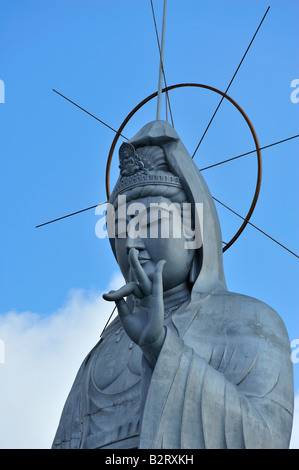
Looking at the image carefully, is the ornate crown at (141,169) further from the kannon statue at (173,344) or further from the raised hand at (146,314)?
the raised hand at (146,314)

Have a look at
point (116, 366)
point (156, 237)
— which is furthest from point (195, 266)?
point (116, 366)

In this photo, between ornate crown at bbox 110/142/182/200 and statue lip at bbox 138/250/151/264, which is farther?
ornate crown at bbox 110/142/182/200

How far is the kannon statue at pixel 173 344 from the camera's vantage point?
8.41 m

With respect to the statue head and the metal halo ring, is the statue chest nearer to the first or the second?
the statue head

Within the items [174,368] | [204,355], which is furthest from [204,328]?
[174,368]

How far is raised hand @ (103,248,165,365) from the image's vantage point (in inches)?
328

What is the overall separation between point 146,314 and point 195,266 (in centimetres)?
148

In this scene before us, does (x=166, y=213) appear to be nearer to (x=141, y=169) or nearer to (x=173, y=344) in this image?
(x=141, y=169)

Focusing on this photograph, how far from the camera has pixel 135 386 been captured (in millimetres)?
9555

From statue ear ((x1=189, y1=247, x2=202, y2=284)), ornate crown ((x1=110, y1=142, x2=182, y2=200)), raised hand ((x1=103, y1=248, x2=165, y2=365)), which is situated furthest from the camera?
ornate crown ((x1=110, y1=142, x2=182, y2=200))

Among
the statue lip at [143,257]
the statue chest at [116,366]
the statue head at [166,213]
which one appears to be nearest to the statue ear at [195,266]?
the statue head at [166,213]

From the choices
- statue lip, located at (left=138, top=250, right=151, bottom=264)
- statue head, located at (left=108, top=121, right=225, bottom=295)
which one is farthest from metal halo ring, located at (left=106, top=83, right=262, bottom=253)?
statue lip, located at (left=138, top=250, right=151, bottom=264)

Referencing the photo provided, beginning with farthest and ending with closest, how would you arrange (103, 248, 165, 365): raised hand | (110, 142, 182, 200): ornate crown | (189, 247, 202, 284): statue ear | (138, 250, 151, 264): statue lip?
(110, 142, 182, 200): ornate crown, (189, 247, 202, 284): statue ear, (138, 250, 151, 264): statue lip, (103, 248, 165, 365): raised hand
